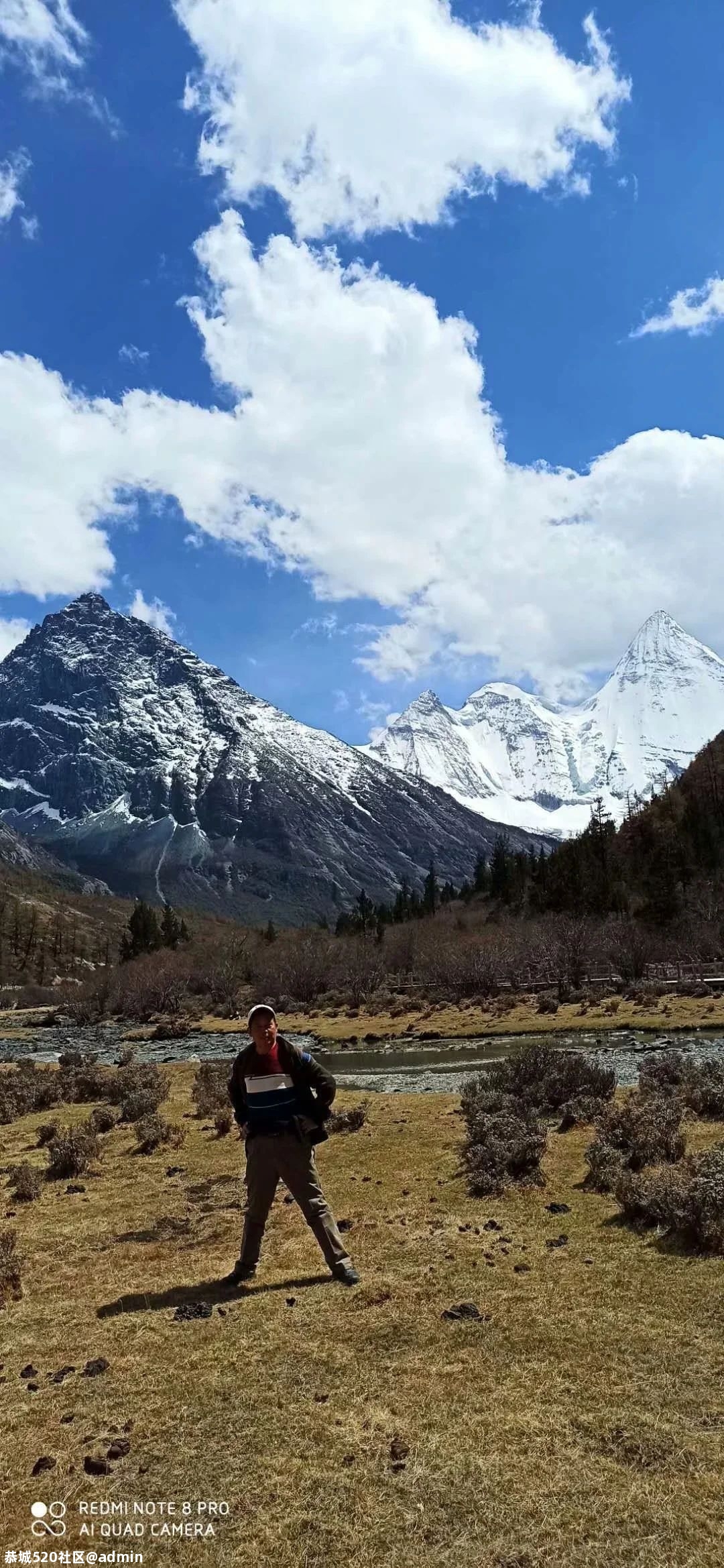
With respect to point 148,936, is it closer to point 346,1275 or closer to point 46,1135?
point 46,1135

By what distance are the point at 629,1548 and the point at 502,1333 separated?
2889 mm

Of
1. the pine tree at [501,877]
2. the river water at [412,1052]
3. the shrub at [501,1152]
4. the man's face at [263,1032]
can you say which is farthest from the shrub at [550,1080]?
the pine tree at [501,877]

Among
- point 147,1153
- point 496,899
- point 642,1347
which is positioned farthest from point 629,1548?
point 496,899

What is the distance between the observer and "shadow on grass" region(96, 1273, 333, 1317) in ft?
29.3

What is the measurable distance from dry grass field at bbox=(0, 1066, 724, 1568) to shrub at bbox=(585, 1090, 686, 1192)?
1.22 m

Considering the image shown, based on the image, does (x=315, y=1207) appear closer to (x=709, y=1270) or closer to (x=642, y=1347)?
(x=642, y=1347)

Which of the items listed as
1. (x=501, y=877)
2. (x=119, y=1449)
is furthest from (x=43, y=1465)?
(x=501, y=877)

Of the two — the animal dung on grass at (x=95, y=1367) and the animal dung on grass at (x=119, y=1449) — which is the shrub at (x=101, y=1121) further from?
the animal dung on grass at (x=119, y=1449)

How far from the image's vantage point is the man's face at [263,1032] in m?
9.36

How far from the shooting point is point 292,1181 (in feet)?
30.3

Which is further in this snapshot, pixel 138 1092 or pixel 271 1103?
pixel 138 1092

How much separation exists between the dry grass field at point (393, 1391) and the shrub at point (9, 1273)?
0.24m

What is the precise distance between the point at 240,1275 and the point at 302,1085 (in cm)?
237

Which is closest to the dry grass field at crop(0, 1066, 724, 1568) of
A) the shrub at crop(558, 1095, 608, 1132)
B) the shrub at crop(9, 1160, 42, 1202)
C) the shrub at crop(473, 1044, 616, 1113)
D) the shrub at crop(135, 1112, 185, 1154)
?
the shrub at crop(9, 1160, 42, 1202)
